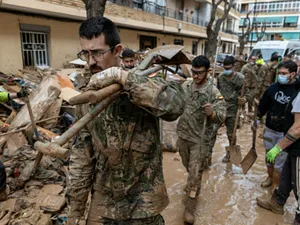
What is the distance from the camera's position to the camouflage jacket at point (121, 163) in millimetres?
1453

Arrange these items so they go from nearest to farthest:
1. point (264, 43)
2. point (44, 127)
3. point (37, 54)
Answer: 1. point (44, 127)
2. point (37, 54)
3. point (264, 43)

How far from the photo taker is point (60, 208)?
306 centimetres

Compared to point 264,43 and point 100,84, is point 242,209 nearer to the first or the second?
point 100,84

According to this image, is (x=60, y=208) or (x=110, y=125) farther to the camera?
(x=60, y=208)

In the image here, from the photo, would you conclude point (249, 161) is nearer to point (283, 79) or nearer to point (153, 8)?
point (283, 79)

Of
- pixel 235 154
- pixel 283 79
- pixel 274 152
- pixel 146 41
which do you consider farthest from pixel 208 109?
pixel 146 41

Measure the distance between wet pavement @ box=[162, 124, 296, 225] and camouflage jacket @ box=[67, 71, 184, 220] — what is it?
176 centimetres

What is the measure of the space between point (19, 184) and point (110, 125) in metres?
2.56

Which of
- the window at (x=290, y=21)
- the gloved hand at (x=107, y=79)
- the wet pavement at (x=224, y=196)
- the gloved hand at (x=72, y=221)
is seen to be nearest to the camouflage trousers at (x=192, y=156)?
the wet pavement at (x=224, y=196)

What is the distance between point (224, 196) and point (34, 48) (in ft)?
27.7

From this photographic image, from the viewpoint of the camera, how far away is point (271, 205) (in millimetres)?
3230

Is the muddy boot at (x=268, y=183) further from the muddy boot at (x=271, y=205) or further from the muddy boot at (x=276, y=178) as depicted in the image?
the muddy boot at (x=271, y=205)

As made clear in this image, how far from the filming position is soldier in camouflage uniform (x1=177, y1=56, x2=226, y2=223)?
3.04 m

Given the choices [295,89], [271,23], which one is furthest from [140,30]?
[271,23]
